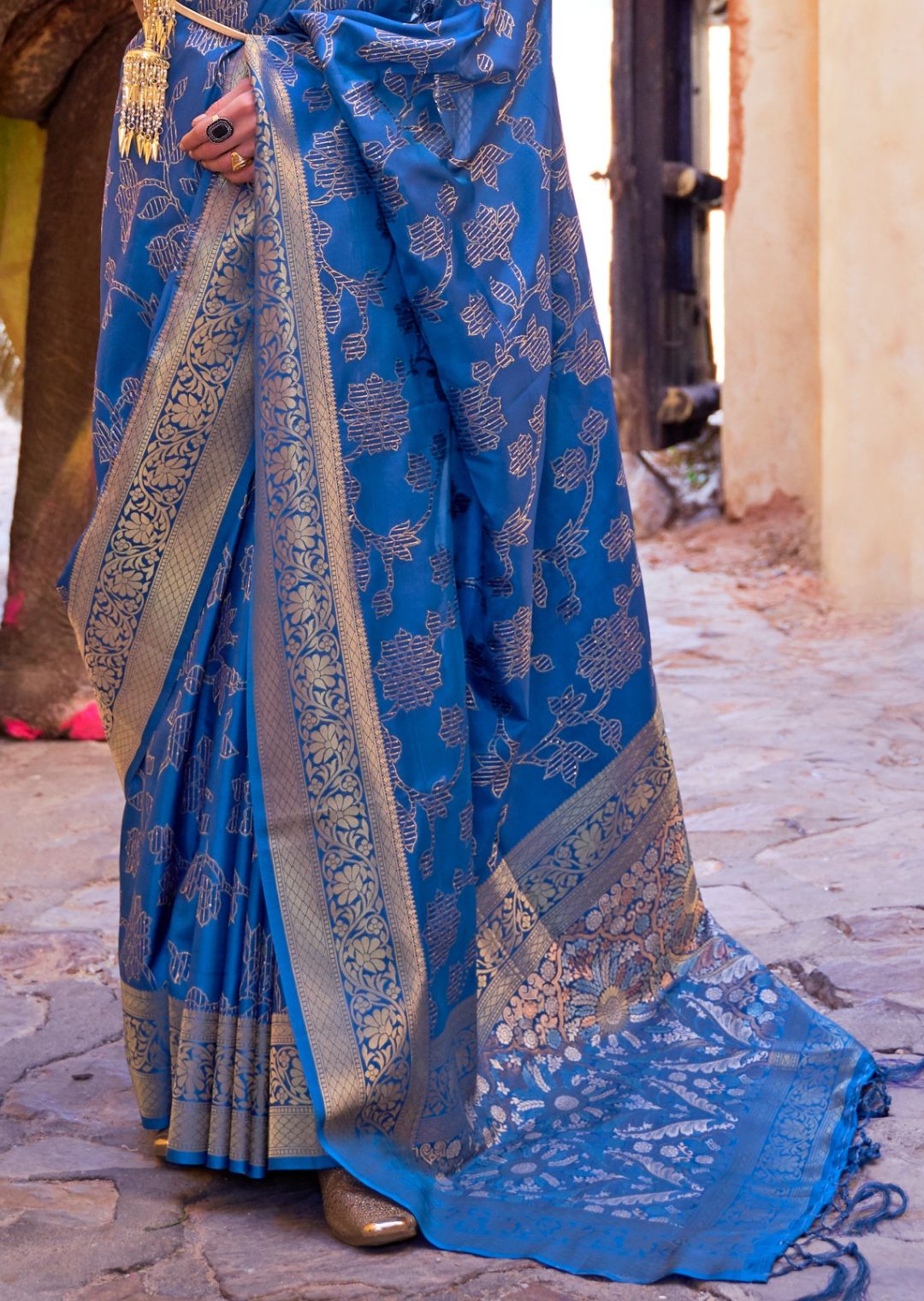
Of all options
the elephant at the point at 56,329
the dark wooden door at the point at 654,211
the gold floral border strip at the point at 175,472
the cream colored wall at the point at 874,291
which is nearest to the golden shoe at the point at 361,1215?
the gold floral border strip at the point at 175,472

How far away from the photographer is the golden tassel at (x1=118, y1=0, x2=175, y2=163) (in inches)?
73.6

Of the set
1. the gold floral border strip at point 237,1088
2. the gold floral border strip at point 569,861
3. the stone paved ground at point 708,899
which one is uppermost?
the gold floral border strip at point 569,861

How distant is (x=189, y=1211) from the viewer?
5.98 feet

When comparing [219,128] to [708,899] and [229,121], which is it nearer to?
[229,121]

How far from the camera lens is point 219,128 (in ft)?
5.82

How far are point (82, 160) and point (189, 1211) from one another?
105 inches

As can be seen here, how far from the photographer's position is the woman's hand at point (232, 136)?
1771mm

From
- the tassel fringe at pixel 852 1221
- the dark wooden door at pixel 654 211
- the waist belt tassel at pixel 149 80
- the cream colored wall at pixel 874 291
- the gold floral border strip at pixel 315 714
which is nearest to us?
the tassel fringe at pixel 852 1221

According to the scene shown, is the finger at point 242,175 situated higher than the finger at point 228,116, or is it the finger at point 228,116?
the finger at point 228,116

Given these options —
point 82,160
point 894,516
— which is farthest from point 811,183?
point 82,160

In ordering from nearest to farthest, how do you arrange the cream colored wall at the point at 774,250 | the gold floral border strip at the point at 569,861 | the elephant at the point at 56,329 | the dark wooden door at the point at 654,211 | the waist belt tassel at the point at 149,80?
the waist belt tassel at the point at 149,80, the gold floral border strip at the point at 569,861, the elephant at the point at 56,329, the cream colored wall at the point at 774,250, the dark wooden door at the point at 654,211

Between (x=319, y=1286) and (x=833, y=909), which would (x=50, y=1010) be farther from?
(x=833, y=909)

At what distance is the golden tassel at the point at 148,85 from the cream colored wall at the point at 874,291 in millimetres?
3674

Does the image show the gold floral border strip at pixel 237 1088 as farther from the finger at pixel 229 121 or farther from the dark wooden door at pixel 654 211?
the dark wooden door at pixel 654 211
